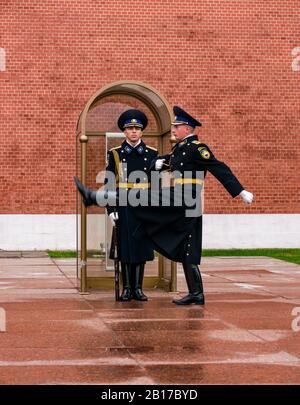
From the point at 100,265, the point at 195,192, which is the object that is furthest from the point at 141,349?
the point at 100,265

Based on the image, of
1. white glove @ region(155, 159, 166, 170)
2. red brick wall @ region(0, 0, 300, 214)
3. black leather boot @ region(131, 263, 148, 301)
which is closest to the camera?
white glove @ region(155, 159, 166, 170)

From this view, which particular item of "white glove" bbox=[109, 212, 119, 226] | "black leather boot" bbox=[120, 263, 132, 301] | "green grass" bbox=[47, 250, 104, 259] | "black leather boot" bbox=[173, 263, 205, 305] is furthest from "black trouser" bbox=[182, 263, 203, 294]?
"green grass" bbox=[47, 250, 104, 259]

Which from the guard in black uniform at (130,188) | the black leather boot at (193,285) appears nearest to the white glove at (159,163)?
the guard in black uniform at (130,188)

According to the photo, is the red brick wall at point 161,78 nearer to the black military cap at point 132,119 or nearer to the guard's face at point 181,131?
the black military cap at point 132,119

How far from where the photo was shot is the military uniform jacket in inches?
392

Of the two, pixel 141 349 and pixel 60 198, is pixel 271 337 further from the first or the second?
pixel 60 198

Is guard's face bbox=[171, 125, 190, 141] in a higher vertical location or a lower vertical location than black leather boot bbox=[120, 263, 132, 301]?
higher

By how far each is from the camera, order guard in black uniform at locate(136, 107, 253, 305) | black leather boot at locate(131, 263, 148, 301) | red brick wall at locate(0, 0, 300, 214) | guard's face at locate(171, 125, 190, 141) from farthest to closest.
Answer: red brick wall at locate(0, 0, 300, 214)
black leather boot at locate(131, 263, 148, 301)
guard's face at locate(171, 125, 190, 141)
guard in black uniform at locate(136, 107, 253, 305)

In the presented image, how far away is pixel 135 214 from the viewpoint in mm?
9789

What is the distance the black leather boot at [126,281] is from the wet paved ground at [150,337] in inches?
6.3

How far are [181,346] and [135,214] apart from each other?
305 cm

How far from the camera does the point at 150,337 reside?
24.1 feet

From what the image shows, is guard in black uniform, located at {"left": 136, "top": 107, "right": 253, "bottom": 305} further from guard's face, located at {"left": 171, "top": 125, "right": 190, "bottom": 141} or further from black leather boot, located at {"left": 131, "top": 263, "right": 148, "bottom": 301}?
black leather boot, located at {"left": 131, "top": 263, "right": 148, "bottom": 301}

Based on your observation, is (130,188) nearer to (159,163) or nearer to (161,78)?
(159,163)
